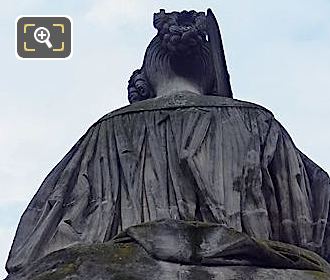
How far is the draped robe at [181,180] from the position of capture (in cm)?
897

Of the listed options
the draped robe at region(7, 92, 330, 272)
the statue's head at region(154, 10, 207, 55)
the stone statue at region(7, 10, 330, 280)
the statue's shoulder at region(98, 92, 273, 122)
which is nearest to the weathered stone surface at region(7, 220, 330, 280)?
the stone statue at region(7, 10, 330, 280)

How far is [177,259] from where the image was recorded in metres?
7.76

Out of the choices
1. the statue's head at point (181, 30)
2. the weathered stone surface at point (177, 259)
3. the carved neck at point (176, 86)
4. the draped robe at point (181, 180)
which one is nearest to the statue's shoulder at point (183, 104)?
the draped robe at point (181, 180)

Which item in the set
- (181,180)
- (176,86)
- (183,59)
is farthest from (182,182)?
(183,59)

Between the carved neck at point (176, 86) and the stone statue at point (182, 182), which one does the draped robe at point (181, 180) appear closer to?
the stone statue at point (182, 182)

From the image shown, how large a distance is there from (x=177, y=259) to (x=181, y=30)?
2.87 metres

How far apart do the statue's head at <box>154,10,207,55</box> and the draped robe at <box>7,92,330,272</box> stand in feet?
1.71

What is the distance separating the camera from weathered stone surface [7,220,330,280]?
7668mm

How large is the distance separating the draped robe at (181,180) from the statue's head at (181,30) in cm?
52

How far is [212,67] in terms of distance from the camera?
1039 centimetres

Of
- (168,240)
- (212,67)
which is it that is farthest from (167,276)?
(212,67)

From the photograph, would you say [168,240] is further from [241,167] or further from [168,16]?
[168,16]

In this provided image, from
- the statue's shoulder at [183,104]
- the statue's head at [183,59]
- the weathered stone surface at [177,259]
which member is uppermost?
the statue's head at [183,59]

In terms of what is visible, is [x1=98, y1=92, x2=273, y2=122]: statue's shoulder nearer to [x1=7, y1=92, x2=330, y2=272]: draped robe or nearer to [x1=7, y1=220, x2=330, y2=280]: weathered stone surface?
[x1=7, y1=92, x2=330, y2=272]: draped robe
